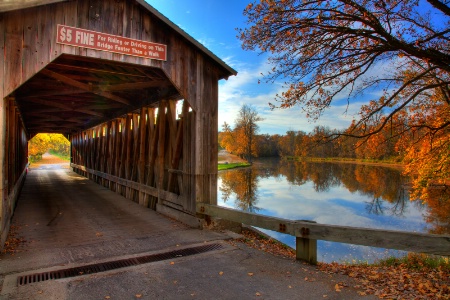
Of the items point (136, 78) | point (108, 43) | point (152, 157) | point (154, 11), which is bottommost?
point (152, 157)

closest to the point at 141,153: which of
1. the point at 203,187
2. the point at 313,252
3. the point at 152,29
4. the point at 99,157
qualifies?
the point at 203,187

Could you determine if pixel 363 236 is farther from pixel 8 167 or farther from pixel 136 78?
pixel 8 167

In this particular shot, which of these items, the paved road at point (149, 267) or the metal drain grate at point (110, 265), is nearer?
the paved road at point (149, 267)

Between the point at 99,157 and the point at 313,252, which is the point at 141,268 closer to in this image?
the point at 313,252

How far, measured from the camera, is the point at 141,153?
1003 cm

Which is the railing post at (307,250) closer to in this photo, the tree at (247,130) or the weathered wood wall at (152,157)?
the weathered wood wall at (152,157)

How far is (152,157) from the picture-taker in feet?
30.3

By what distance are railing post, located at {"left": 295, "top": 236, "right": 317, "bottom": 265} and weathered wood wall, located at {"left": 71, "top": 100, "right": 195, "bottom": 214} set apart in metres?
3.09

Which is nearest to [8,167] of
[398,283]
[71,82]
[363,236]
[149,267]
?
[71,82]

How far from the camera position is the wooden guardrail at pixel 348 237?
3531 mm

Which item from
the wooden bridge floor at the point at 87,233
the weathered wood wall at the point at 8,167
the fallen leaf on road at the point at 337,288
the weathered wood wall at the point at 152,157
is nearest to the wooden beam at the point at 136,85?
the weathered wood wall at the point at 152,157

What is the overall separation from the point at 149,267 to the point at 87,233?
2706mm

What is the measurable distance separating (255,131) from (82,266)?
183ft

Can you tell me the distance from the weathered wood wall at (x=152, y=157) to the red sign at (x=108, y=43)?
153 centimetres
